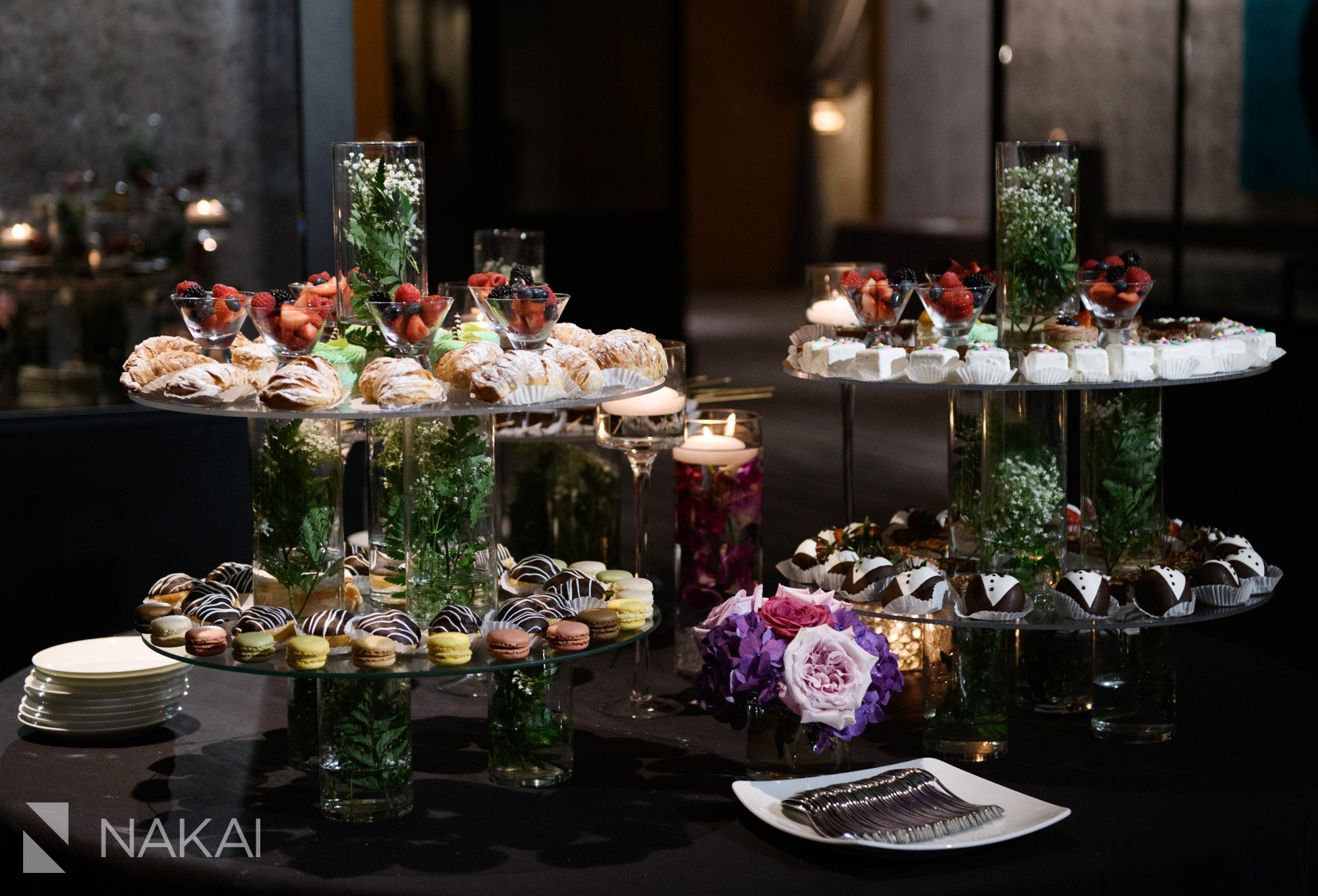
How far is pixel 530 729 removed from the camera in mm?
2221

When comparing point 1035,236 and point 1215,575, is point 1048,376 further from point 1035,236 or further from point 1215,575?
point 1215,575

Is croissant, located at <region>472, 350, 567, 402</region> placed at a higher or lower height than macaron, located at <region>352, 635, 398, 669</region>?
higher

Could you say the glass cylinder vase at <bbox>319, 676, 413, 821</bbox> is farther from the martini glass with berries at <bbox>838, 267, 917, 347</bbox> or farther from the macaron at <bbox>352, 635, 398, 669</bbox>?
the martini glass with berries at <bbox>838, 267, 917, 347</bbox>

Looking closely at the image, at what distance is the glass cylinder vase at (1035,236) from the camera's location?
236cm

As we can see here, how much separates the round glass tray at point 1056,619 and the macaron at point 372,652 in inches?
28.8

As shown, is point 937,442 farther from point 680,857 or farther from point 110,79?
point 680,857

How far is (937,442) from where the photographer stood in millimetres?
7648

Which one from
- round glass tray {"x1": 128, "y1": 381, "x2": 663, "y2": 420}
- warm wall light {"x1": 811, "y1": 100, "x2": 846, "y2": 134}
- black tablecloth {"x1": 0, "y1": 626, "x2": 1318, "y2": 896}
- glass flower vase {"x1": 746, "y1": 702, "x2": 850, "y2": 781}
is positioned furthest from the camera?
warm wall light {"x1": 811, "y1": 100, "x2": 846, "y2": 134}

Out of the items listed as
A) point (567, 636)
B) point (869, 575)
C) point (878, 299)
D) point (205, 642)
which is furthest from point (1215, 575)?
point (205, 642)

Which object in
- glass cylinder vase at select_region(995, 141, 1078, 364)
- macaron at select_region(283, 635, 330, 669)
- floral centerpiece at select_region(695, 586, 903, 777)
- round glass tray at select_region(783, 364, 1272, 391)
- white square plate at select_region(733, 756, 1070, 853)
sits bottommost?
white square plate at select_region(733, 756, 1070, 853)

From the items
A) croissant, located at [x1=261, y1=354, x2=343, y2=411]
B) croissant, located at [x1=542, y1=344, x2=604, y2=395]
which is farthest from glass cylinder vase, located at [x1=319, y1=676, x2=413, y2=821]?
croissant, located at [x1=542, y1=344, x2=604, y2=395]

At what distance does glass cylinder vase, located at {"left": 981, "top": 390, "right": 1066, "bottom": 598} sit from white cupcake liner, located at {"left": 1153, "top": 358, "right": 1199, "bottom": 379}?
0.15 meters

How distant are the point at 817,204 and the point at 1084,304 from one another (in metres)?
12.4

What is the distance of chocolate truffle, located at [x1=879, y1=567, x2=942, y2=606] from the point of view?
227cm
